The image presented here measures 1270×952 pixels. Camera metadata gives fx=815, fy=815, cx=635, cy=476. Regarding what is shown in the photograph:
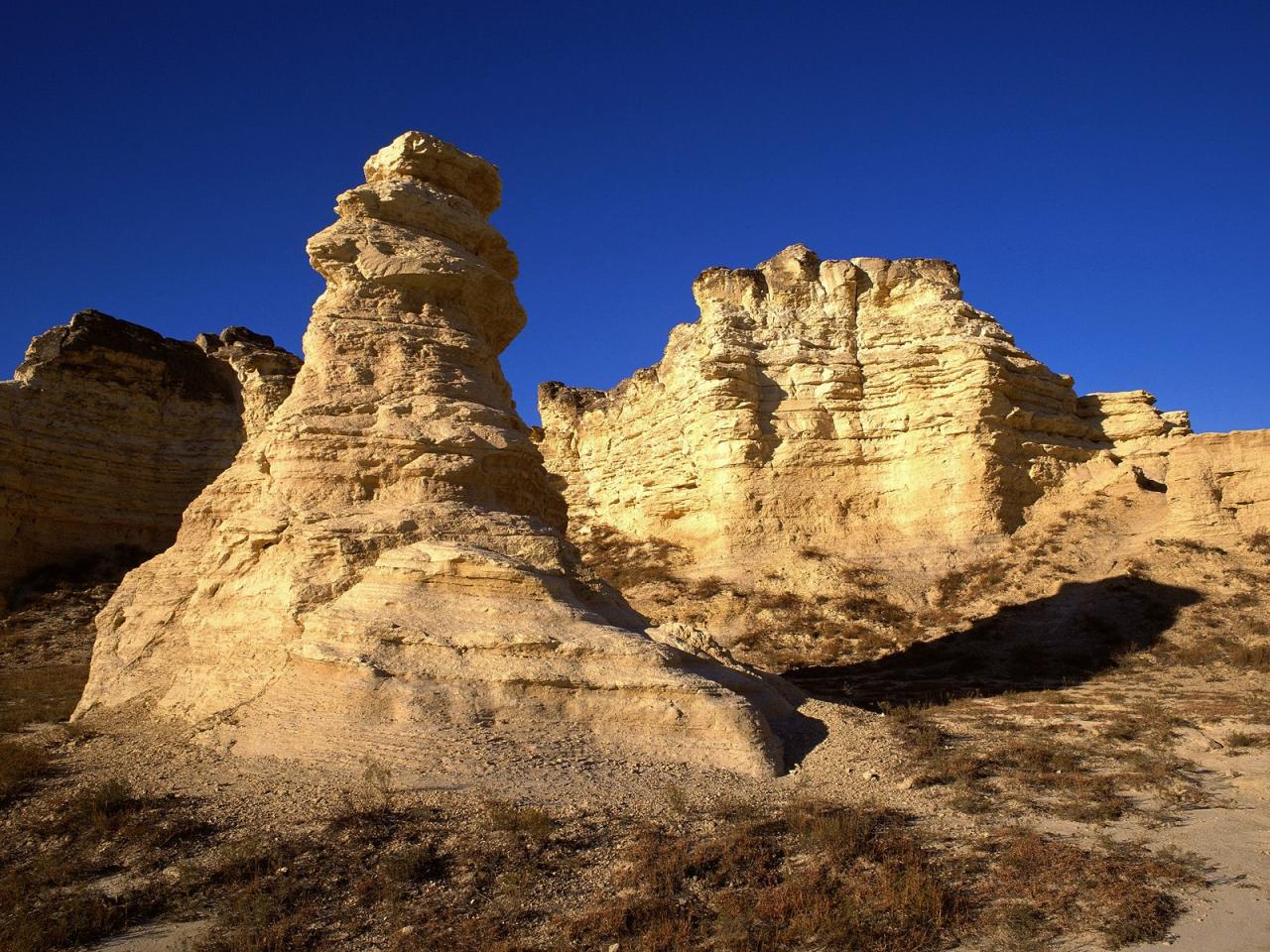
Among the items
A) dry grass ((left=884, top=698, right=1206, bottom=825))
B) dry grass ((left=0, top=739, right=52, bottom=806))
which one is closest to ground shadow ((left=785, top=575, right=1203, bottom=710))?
dry grass ((left=884, top=698, right=1206, bottom=825))

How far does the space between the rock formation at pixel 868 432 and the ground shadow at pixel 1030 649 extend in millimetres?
3447

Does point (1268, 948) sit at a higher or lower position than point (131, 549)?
lower

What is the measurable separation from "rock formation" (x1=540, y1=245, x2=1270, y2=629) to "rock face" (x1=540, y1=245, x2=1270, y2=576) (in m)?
0.05

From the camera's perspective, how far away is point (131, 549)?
79.5ft

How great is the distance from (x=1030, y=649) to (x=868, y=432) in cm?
967

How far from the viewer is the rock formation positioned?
23.8 m

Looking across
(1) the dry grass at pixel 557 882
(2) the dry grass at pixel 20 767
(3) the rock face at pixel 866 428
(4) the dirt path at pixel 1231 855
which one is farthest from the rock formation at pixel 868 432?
(2) the dry grass at pixel 20 767

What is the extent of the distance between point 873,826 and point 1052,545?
1842cm

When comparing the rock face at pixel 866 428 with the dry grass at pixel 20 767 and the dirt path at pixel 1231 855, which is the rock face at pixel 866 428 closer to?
the dirt path at pixel 1231 855

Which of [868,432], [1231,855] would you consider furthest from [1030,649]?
[1231,855]

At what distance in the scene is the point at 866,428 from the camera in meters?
25.6

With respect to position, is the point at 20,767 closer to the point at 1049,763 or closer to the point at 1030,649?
the point at 1049,763

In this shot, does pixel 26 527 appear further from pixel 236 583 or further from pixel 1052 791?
pixel 1052 791

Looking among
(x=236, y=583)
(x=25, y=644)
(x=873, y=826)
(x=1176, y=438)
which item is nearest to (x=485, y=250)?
(x=236, y=583)
